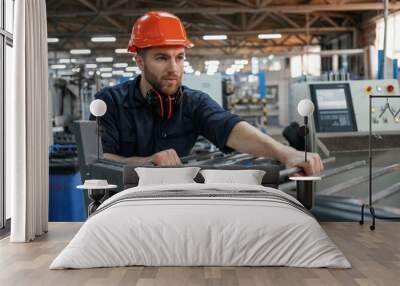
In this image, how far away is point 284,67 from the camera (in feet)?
34.2

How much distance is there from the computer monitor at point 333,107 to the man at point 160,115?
0.95 metres

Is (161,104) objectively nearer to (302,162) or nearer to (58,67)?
(302,162)

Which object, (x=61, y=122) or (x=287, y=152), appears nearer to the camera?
(x=287, y=152)

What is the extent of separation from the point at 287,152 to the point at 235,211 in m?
2.24

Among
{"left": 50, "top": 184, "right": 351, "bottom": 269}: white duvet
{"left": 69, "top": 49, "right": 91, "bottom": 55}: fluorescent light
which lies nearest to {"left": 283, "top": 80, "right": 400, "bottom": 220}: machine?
{"left": 50, "top": 184, "right": 351, "bottom": 269}: white duvet

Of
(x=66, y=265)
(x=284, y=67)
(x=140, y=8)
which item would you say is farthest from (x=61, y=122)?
(x=66, y=265)

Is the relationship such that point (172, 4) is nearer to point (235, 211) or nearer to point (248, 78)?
point (248, 78)

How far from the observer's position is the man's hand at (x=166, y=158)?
19.4 ft

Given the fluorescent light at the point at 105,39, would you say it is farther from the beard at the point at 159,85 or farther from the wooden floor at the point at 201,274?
the wooden floor at the point at 201,274

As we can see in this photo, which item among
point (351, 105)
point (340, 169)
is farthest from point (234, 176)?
point (351, 105)

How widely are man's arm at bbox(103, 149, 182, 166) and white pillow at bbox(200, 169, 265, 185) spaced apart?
438 millimetres

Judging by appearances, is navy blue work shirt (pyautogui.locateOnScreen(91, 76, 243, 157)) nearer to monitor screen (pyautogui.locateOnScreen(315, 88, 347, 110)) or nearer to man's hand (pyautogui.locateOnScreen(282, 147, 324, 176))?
man's hand (pyautogui.locateOnScreen(282, 147, 324, 176))

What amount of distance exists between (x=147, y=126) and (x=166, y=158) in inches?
14.4

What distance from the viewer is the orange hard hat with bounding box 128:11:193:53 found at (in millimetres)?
5945
